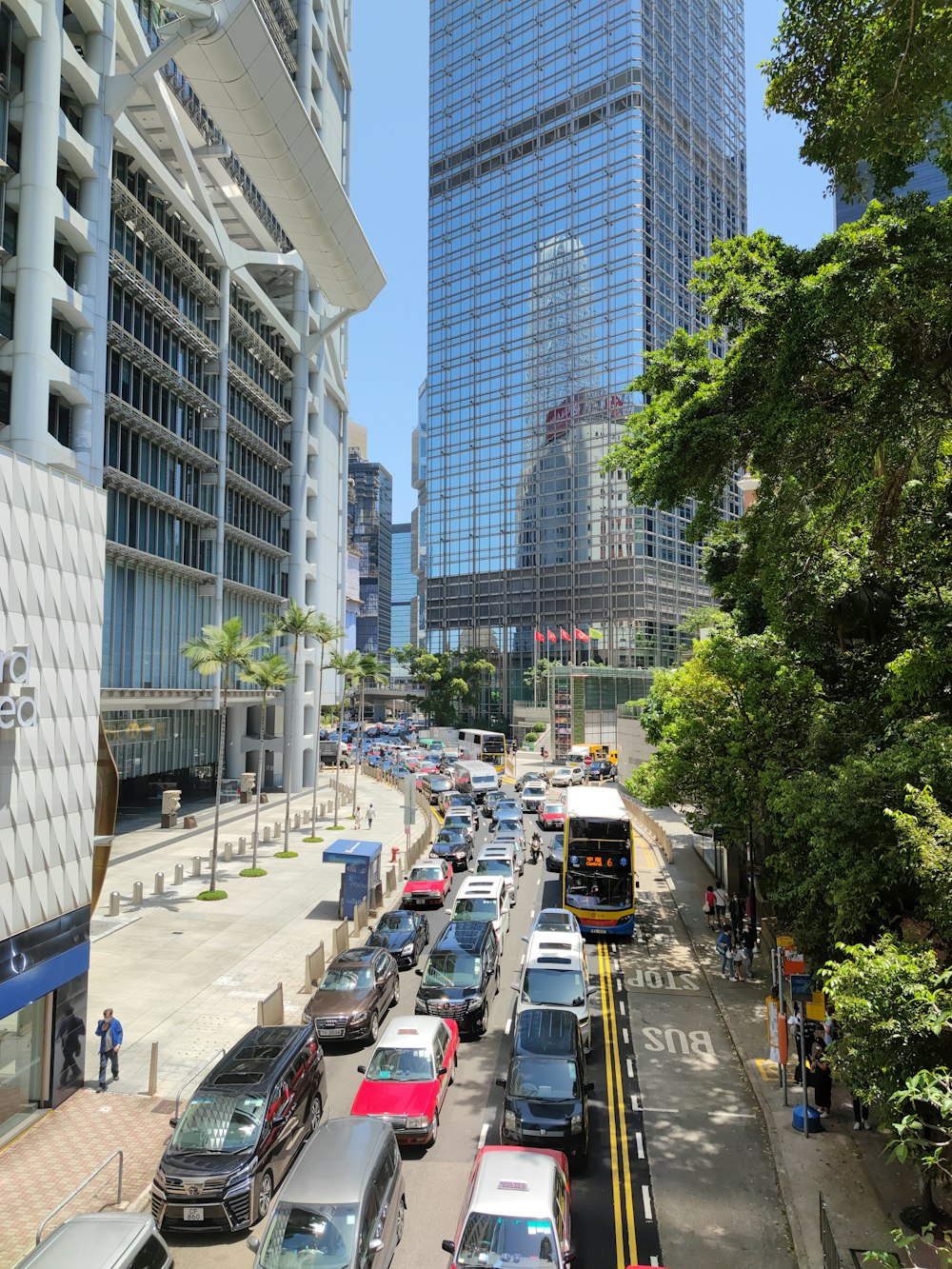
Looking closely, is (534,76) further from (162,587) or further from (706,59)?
(162,587)

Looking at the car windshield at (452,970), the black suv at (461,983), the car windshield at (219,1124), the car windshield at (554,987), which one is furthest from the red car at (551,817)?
the car windshield at (219,1124)

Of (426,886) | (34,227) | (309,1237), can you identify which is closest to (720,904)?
(426,886)

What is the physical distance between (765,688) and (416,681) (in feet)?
314

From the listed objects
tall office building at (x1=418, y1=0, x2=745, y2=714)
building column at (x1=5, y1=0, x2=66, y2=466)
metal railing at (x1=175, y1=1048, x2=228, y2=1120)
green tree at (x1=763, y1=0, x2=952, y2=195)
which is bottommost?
metal railing at (x1=175, y1=1048, x2=228, y2=1120)

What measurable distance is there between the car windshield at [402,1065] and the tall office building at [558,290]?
290 feet

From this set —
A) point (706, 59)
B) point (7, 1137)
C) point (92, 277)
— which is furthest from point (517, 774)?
point (706, 59)

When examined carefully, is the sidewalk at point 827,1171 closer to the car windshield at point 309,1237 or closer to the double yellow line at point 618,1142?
the double yellow line at point 618,1142

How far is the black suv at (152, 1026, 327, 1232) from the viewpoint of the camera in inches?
435

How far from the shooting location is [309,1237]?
9.33 meters

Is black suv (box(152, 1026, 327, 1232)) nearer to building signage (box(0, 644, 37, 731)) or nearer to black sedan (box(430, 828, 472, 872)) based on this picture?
building signage (box(0, 644, 37, 731))

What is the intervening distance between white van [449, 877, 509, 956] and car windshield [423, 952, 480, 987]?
348cm

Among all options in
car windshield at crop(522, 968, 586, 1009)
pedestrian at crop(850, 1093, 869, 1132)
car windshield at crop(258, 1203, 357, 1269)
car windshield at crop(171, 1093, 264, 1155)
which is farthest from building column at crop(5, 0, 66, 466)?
pedestrian at crop(850, 1093, 869, 1132)

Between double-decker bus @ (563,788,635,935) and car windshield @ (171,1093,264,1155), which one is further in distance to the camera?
double-decker bus @ (563,788,635,935)

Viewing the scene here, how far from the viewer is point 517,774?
260 feet
